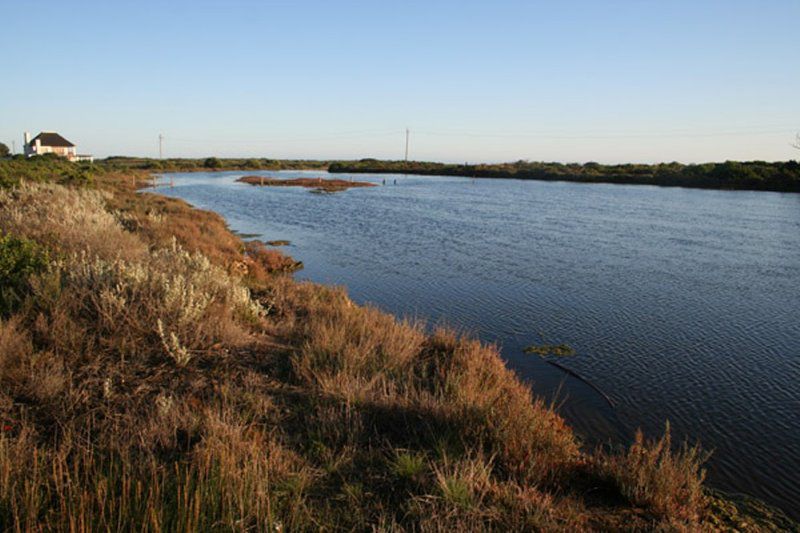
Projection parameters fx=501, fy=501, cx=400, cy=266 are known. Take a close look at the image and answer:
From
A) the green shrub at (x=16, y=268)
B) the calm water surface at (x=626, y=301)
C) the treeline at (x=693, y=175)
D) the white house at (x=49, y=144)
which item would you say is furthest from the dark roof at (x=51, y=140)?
the green shrub at (x=16, y=268)

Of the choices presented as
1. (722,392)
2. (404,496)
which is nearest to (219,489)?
(404,496)

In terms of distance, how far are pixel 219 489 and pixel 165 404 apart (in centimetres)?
159

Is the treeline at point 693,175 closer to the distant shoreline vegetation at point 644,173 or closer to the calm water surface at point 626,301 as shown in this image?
the distant shoreline vegetation at point 644,173

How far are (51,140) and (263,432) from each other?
398 ft

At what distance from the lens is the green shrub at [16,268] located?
6.75 meters

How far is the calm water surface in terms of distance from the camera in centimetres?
768

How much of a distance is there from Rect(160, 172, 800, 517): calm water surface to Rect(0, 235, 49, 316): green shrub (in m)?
7.87

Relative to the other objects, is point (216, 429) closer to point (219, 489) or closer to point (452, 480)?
point (219, 489)

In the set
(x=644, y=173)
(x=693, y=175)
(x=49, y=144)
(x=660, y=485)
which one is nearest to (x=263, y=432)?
(x=660, y=485)

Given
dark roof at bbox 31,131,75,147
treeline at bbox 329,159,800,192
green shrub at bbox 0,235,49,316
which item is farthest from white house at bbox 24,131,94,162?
green shrub at bbox 0,235,49,316

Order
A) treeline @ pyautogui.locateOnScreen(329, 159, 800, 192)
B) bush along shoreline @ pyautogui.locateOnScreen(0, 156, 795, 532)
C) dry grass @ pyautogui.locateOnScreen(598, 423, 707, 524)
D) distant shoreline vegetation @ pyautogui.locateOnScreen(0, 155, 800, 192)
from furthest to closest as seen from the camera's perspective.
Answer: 1. treeline @ pyautogui.locateOnScreen(329, 159, 800, 192)
2. distant shoreline vegetation @ pyautogui.locateOnScreen(0, 155, 800, 192)
3. dry grass @ pyautogui.locateOnScreen(598, 423, 707, 524)
4. bush along shoreline @ pyautogui.locateOnScreen(0, 156, 795, 532)

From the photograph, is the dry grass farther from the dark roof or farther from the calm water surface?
the dark roof

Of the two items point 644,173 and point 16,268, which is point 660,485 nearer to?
point 16,268

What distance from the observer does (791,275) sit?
18.0 m
